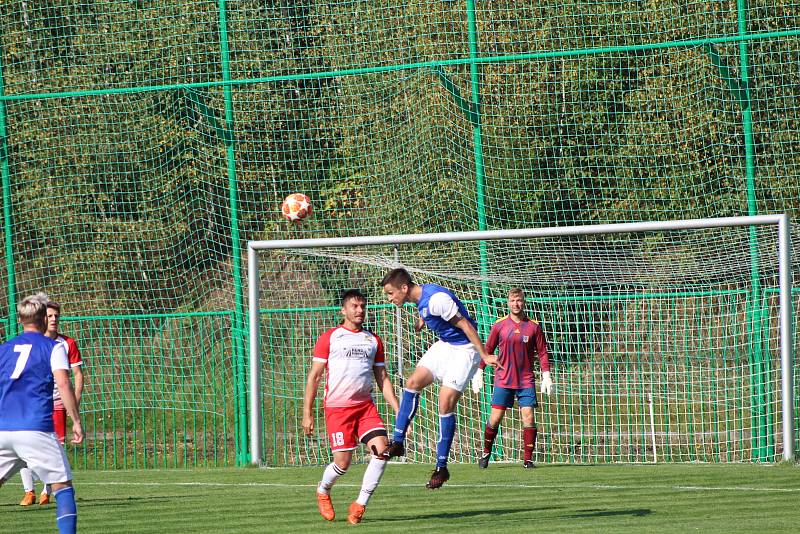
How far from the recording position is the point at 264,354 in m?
15.6

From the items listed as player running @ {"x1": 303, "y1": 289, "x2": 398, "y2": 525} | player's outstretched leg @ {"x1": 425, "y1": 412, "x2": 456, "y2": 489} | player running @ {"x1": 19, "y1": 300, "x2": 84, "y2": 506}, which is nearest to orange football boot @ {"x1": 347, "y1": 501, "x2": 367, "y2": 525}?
player running @ {"x1": 303, "y1": 289, "x2": 398, "y2": 525}

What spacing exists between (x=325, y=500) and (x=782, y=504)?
3548 millimetres

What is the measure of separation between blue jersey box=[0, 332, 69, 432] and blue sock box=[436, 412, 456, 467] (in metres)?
3.89

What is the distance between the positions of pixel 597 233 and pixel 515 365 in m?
1.72

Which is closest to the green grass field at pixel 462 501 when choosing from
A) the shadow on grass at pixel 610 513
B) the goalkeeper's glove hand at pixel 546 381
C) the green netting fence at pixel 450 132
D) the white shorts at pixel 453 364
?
the shadow on grass at pixel 610 513

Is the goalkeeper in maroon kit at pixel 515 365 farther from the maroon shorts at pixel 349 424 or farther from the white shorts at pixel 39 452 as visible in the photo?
the white shorts at pixel 39 452

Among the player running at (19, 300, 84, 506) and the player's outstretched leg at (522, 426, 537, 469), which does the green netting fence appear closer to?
the player's outstretched leg at (522, 426, 537, 469)

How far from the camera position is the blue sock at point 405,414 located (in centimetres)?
957

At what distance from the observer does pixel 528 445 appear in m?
12.4

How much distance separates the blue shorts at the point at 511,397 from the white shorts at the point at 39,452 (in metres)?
6.40

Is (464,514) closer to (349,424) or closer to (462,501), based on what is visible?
(462,501)

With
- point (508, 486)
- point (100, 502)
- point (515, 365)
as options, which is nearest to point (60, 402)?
point (100, 502)

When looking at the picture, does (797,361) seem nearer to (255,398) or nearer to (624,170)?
(624,170)

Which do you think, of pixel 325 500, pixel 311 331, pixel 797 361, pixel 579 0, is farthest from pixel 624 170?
pixel 325 500
